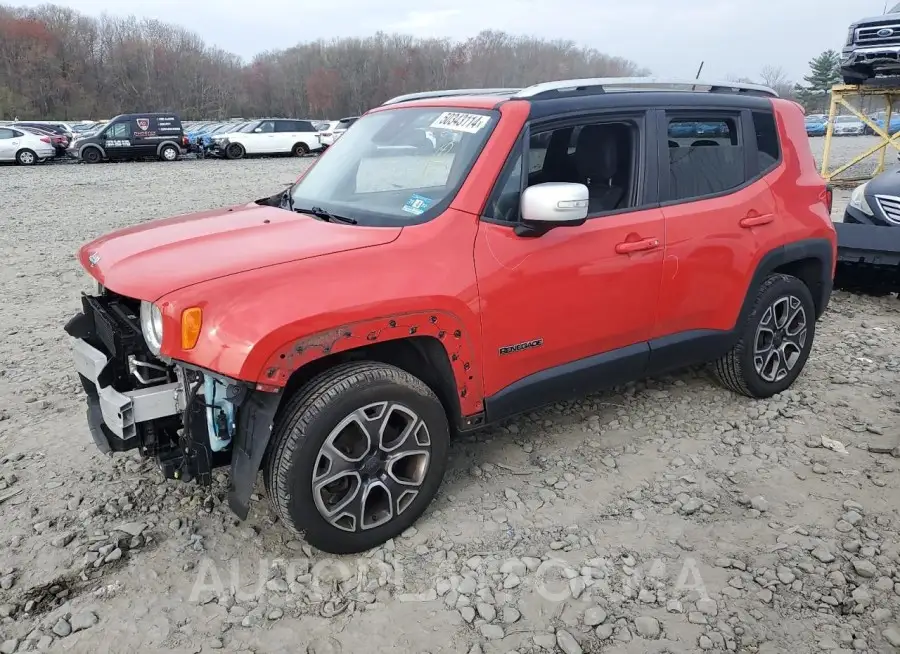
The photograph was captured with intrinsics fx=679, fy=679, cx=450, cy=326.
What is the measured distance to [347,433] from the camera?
2846 millimetres

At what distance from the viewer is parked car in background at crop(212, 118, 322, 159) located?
1073 inches

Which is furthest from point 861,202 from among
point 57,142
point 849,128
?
point 849,128

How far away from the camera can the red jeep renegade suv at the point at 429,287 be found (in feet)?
8.63

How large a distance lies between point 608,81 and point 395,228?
59.6 inches

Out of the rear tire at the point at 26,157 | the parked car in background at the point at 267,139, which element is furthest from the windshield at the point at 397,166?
the parked car in background at the point at 267,139

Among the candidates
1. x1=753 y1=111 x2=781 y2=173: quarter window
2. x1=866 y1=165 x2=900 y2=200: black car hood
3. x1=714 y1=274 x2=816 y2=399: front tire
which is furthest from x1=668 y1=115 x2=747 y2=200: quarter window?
x1=866 y1=165 x2=900 y2=200: black car hood

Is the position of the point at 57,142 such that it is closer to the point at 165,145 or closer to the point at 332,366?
the point at 165,145

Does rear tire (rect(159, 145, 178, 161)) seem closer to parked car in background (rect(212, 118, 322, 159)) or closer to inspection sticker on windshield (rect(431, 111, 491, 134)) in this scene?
parked car in background (rect(212, 118, 322, 159))

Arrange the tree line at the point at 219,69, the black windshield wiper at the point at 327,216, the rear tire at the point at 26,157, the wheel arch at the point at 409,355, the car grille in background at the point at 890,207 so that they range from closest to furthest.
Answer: the wheel arch at the point at 409,355 → the black windshield wiper at the point at 327,216 → the car grille in background at the point at 890,207 → the rear tire at the point at 26,157 → the tree line at the point at 219,69

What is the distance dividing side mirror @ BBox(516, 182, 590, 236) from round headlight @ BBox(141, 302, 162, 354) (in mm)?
1557

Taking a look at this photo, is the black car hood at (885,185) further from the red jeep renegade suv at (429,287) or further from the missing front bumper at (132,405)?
the missing front bumper at (132,405)

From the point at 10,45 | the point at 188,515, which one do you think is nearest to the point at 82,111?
the point at 10,45

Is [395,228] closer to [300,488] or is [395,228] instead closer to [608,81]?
[300,488]

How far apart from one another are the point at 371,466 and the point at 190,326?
0.94 metres
